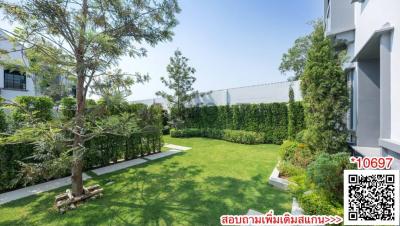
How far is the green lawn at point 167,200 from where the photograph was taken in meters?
3.61

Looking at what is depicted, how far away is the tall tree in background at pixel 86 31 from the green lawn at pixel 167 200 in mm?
894

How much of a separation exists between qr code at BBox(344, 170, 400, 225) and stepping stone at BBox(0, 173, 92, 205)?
685 centimetres

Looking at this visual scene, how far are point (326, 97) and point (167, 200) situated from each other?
212 inches

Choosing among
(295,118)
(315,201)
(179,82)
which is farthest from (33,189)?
(179,82)

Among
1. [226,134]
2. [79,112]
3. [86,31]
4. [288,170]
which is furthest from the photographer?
[226,134]

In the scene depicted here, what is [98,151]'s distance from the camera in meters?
4.56

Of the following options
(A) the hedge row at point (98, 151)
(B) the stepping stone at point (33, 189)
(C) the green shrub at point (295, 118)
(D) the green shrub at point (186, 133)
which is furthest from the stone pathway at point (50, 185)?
(C) the green shrub at point (295, 118)

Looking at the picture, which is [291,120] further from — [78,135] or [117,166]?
[78,135]

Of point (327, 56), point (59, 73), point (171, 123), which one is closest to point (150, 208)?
point (59, 73)

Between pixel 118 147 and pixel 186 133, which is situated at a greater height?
pixel 118 147

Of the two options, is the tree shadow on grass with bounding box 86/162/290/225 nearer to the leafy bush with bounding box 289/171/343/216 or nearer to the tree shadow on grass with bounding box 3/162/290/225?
the tree shadow on grass with bounding box 3/162/290/225

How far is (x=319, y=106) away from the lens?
5629 millimetres

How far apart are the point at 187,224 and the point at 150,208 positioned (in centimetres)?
107

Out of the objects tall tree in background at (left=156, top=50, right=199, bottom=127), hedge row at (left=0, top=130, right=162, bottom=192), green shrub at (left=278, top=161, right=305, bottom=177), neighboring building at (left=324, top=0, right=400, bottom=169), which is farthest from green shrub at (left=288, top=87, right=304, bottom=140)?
tall tree in background at (left=156, top=50, right=199, bottom=127)
